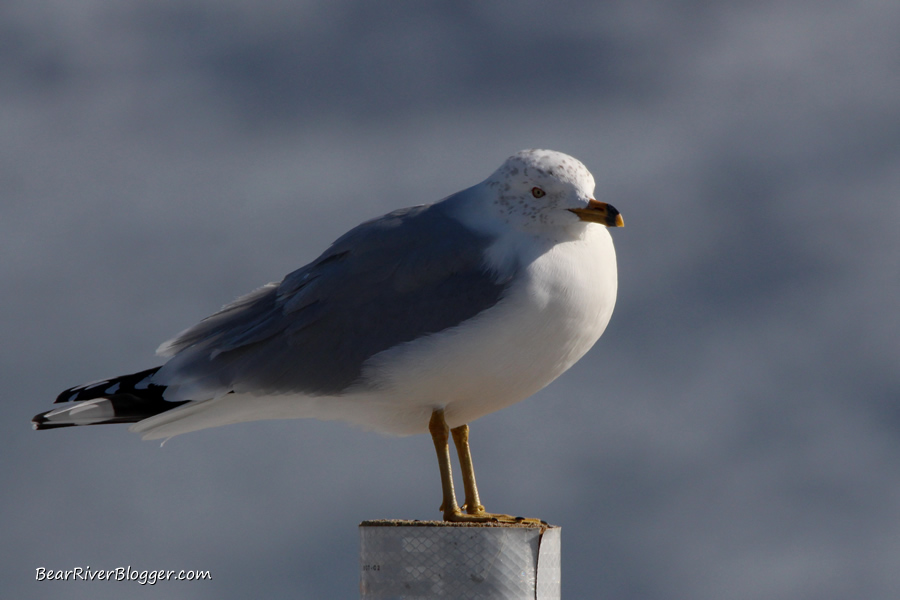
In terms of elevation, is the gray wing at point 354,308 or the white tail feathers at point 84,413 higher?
the gray wing at point 354,308

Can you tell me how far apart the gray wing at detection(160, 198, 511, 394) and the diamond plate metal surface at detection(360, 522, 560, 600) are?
3.72ft

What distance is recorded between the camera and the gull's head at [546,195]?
5.61 meters

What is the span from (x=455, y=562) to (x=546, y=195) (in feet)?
6.82

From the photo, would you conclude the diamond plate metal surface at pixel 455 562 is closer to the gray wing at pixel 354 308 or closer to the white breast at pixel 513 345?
the white breast at pixel 513 345

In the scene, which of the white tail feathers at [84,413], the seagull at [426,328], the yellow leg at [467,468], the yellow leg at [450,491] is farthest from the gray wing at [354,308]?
the yellow leg at [467,468]

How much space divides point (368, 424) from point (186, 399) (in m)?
1.11

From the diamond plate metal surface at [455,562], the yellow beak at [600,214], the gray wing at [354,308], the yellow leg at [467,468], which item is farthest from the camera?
the yellow leg at [467,468]

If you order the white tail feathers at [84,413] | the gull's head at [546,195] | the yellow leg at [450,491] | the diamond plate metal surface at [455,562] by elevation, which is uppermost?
the gull's head at [546,195]

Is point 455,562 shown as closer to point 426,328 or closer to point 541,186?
point 426,328

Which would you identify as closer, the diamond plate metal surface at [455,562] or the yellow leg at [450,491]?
the diamond plate metal surface at [455,562]

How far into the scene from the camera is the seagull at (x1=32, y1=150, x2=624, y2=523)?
5.52 m

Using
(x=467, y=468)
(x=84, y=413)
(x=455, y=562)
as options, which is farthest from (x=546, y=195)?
(x=84, y=413)

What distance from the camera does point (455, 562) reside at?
4.93 m

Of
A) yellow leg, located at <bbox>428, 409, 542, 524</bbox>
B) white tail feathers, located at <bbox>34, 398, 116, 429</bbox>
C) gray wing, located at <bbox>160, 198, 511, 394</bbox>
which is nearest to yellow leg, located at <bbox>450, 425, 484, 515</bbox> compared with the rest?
yellow leg, located at <bbox>428, 409, 542, 524</bbox>
